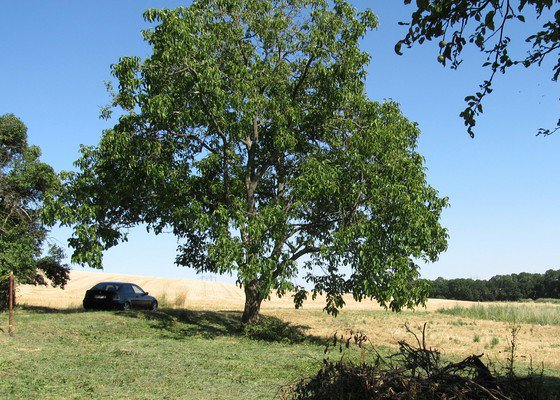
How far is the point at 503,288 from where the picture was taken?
93250mm

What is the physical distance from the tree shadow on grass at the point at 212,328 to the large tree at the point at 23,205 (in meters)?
5.18

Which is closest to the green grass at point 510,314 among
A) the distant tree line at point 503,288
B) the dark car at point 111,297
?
the dark car at point 111,297

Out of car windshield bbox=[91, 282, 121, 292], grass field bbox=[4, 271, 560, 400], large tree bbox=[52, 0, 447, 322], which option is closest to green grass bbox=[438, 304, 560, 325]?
grass field bbox=[4, 271, 560, 400]

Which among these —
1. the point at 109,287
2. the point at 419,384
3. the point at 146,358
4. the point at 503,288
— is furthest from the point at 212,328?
the point at 503,288

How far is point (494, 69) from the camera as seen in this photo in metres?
7.29

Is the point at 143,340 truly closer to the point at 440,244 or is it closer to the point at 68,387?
the point at 68,387

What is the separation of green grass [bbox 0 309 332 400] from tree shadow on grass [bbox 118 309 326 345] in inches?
1.6

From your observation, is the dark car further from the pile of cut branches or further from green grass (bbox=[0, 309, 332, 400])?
the pile of cut branches

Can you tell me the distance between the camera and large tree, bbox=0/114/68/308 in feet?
76.1

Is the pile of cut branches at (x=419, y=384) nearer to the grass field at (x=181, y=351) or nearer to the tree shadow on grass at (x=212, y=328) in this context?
the grass field at (x=181, y=351)

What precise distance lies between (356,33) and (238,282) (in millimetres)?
10115

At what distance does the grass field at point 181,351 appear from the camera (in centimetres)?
1048

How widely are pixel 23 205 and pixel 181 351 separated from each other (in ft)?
46.3

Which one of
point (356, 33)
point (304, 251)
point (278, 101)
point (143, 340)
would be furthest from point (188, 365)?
point (356, 33)
